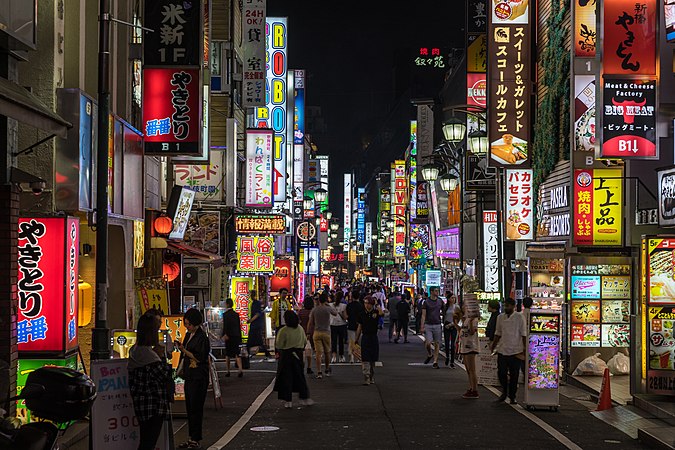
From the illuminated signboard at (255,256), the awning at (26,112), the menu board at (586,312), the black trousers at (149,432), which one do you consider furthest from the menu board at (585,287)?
the illuminated signboard at (255,256)

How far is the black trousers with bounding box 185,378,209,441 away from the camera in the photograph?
1370 cm

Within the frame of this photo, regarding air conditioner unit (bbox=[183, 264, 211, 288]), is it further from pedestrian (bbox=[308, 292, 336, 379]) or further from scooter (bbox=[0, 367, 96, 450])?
scooter (bbox=[0, 367, 96, 450])

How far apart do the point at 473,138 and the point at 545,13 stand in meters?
4.73

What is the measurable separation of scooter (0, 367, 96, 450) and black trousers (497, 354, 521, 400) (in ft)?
40.9

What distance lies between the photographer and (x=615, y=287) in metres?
24.2

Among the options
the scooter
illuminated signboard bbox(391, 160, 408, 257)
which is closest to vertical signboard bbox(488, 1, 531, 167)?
the scooter

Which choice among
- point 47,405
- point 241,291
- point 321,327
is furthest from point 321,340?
point 47,405

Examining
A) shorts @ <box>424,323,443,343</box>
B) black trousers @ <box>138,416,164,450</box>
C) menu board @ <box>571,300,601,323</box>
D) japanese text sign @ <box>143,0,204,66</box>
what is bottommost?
shorts @ <box>424,323,443,343</box>

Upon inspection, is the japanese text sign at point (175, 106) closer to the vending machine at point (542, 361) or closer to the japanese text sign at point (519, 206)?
the vending machine at point (542, 361)

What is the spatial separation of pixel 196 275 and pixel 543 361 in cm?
1925

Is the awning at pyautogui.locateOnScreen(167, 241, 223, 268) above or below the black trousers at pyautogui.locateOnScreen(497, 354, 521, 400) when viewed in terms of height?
above

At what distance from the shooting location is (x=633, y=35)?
19453 millimetres

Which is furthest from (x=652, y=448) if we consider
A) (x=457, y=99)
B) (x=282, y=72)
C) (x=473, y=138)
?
(x=457, y=99)

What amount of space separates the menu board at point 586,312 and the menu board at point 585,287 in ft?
0.51
